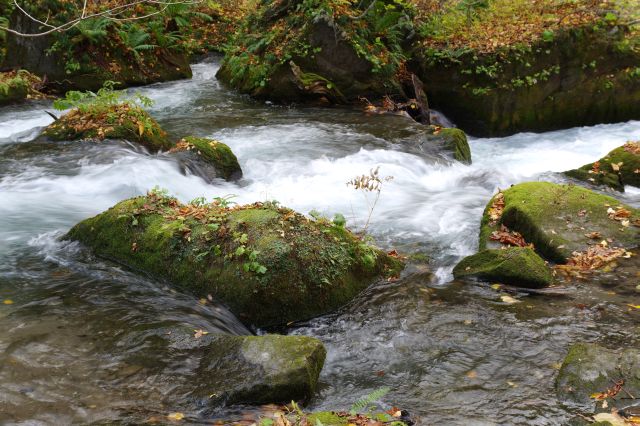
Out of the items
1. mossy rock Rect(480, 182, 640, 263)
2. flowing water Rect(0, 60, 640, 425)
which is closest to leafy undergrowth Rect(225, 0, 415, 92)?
flowing water Rect(0, 60, 640, 425)

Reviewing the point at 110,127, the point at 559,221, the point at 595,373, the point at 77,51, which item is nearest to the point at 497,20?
the point at 559,221

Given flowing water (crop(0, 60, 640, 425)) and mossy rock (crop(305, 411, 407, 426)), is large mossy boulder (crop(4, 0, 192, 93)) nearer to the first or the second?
flowing water (crop(0, 60, 640, 425))

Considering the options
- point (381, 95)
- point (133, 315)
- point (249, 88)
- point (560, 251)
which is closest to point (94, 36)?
point (249, 88)

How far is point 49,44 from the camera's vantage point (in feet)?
50.0

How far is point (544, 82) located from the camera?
13773 mm

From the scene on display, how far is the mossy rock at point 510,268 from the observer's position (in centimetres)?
621

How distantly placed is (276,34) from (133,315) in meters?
11.5

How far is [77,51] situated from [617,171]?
13400mm

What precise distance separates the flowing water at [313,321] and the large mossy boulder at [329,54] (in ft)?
12.5

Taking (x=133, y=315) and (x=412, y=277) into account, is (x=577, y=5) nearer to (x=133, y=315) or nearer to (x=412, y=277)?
(x=412, y=277)

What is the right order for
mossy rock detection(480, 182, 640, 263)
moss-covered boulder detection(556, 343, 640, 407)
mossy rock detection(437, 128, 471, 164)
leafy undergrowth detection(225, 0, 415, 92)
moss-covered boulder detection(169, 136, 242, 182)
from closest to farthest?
moss-covered boulder detection(556, 343, 640, 407), mossy rock detection(480, 182, 640, 263), moss-covered boulder detection(169, 136, 242, 182), mossy rock detection(437, 128, 471, 164), leafy undergrowth detection(225, 0, 415, 92)

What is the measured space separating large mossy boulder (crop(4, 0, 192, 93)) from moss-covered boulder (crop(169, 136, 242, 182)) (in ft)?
19.6

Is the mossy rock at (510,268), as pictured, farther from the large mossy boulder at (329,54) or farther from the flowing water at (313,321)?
the large mossy boulder at (329,54)

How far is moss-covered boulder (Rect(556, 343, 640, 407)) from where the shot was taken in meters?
4.19
